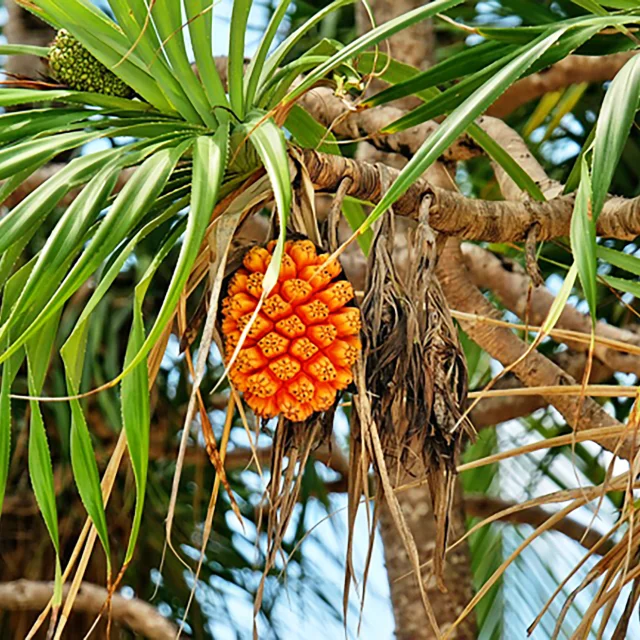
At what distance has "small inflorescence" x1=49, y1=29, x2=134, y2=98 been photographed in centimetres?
81

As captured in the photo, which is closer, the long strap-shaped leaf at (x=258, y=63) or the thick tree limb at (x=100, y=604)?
the long strap-shaped leaf at (x=258, y=63)

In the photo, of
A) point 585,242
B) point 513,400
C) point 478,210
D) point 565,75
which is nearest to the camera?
point 585,242

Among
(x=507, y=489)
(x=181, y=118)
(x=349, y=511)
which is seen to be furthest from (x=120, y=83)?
(x=507, y=489)

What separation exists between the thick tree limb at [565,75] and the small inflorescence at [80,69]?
885 millimetres

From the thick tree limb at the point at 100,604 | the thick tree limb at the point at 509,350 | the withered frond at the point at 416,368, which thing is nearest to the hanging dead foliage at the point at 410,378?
the withered frond at the point at 416,368

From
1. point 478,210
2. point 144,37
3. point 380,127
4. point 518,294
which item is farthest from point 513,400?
point 144,37

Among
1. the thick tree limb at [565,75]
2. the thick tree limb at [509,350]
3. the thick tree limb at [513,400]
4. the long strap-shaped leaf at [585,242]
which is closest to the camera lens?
the long strap-shaped leaf at [585,242]

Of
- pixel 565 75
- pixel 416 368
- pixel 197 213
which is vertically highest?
pixel 565 75

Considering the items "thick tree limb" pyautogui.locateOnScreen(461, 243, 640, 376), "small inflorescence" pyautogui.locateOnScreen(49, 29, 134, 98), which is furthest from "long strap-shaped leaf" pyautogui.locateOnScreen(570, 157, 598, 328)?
"thick tree limb" pyautogui.locateOnScreen(461, 243, 640, 376)

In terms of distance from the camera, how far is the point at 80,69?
81cm

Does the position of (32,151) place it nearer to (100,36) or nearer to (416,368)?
(100,36)

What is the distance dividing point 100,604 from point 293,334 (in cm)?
83

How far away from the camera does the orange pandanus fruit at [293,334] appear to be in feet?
2.33

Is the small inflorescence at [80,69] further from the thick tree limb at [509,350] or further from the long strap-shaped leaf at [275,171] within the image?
the thick tree limb at [509,350]
